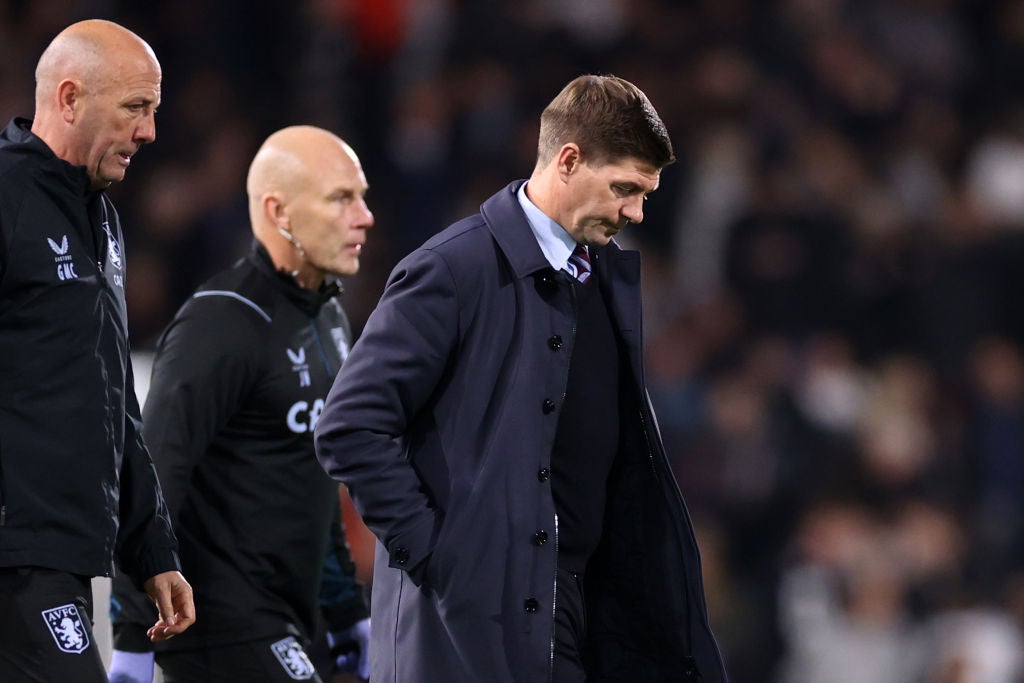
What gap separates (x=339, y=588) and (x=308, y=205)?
1.05m

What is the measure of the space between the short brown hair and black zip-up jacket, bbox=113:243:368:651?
111cm

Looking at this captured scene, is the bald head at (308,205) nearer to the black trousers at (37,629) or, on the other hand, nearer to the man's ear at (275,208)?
the man's ear at (275,208)

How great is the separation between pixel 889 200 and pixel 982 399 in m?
1.60

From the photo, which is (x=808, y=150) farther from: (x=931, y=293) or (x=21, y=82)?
(x=21, y=82)

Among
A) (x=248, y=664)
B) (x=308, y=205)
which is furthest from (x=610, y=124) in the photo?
(x=248, y=664)

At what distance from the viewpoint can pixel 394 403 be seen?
326cm

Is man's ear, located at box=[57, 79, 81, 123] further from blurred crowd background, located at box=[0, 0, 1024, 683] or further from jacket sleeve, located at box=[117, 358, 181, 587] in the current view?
blurred crowd background, located at box=[0, 0, 1024, 683]

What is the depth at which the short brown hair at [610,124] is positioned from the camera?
341 cm

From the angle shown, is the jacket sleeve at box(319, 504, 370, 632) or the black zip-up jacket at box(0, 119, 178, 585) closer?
the black zip-up jacket at box(0, 119, 178, 585)

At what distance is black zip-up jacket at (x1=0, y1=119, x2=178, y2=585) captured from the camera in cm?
320

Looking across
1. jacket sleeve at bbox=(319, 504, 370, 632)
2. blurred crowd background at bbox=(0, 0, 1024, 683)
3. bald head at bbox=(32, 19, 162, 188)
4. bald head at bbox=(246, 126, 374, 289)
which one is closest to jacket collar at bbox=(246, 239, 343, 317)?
bald head at bbox=(246, 126, 374, 289)

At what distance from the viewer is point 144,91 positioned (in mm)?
3459

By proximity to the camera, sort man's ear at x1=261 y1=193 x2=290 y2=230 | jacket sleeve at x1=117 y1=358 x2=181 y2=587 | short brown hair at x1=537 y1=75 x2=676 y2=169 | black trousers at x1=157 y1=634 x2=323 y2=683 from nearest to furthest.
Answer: short brown hair at x1=537 y1=75 x2=676 y2=169 < jacket sleeve at x1=117 y1=358 x2=181 y2=587 < black trousers at x1=157 y1=634 x2=323 y2=683 < man's ear at x1=261 y1=193 x2=290 y2=230

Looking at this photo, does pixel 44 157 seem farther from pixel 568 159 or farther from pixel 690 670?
pixel 690 670
